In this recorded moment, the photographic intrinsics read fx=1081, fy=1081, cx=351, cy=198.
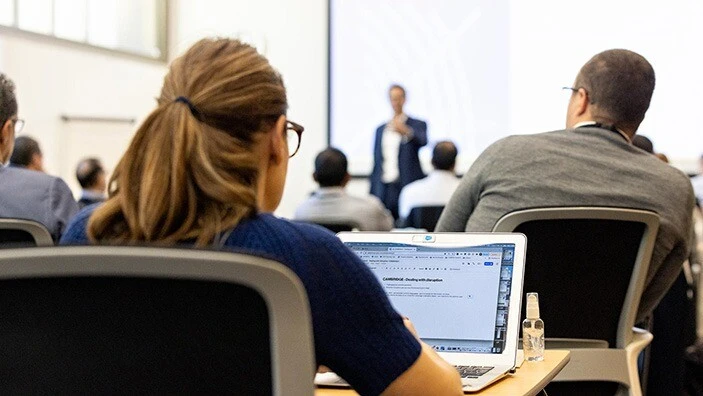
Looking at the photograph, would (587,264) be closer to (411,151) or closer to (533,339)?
(533,339)

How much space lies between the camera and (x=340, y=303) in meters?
1.22

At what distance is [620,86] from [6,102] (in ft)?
5.39

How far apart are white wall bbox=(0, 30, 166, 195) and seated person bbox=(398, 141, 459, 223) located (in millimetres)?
3158

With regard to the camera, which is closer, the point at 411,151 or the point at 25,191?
the point at 25,191

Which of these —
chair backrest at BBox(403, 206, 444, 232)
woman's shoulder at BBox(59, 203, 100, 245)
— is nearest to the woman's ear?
woman's shoulder at BBox(59, 203, 100, 245)

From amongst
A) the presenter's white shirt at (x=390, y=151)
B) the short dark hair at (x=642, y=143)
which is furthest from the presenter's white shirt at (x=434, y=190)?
the short dark hair at (x=642, y=143)

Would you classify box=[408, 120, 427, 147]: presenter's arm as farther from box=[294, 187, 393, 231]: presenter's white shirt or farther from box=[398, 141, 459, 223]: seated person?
box=[294, 187, 393, 231]: presenter's white shirt

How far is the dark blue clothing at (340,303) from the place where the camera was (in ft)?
3.99

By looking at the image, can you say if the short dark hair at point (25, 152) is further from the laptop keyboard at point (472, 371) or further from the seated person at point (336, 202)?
the laptop keyboard at point (472, 371)

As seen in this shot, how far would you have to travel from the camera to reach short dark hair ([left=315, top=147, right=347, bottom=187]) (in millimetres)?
5211

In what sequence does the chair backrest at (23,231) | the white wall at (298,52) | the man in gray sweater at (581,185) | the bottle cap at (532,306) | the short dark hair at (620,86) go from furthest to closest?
the white wall at (298,52) → the short dark hair at (620,86) → the man in gray sweater at (581,185) → the chair backrest at (23,231) → the bottle cap at (532,306)

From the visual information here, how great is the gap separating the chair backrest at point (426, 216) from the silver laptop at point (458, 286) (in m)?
3.96

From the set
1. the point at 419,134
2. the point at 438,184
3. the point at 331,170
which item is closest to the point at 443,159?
the point at 438,184

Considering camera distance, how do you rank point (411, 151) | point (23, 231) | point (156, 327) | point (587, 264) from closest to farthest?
point (156, 327) → point (587, 264) → point (23, 231) → point (411, 151)
